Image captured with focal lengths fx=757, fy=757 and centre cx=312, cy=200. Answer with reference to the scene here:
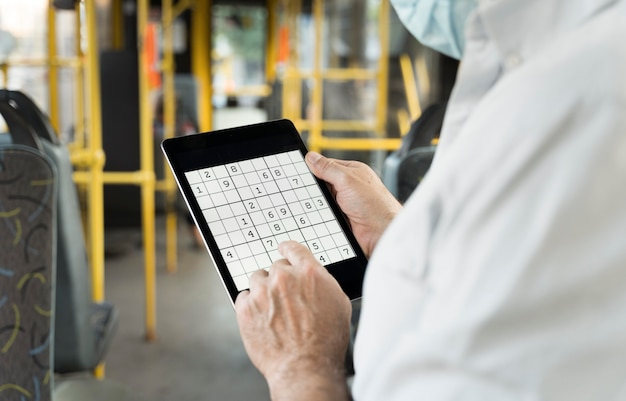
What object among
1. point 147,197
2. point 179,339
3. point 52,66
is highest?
point 52,66

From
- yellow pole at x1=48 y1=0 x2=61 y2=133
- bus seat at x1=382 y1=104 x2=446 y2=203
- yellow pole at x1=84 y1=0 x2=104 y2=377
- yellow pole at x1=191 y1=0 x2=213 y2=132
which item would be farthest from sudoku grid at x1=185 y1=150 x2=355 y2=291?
yellow pole at x1=191 y1=0 x2=213 y2=132

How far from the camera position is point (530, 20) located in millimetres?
576

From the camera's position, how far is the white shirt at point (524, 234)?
0.54 meters

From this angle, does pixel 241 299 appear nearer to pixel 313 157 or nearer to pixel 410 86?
pixel 313 157

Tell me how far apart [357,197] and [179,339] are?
2.53 m

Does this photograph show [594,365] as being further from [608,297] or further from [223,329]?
[223,329]

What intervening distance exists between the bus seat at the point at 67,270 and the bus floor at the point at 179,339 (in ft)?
1.51

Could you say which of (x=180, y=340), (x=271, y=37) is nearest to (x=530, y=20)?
(x=180, y=340)

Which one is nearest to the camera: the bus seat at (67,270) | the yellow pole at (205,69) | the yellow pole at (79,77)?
the bus seat at (67,270)

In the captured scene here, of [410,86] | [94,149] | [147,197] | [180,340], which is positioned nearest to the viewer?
[94,149]

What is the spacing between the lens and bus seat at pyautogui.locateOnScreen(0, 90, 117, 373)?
5.50 feet

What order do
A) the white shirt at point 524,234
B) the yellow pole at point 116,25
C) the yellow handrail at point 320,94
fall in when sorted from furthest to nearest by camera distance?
the yellow pole at point 116,25 < the yellow handrail at point 320,94 < the white shirt at point 524,234

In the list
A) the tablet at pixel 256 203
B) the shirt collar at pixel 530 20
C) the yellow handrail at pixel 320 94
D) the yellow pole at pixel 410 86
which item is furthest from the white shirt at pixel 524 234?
the yellow pole at pixel 410 86

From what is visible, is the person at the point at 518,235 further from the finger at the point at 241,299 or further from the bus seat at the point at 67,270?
the bus seat at the point at 67,270
